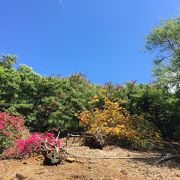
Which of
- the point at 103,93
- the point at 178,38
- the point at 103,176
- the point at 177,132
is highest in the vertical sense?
the point at 178,38

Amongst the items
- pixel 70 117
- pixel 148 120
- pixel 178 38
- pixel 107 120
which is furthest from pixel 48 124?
pixel 178 38

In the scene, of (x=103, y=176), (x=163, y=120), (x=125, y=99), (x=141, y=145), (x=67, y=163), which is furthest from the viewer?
(x=125, y=99)

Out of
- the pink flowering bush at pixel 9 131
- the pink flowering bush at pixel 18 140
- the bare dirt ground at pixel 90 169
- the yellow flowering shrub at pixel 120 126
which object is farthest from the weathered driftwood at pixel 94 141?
the pink flowering bush at pixel 9 131

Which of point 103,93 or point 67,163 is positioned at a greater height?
point 103,93

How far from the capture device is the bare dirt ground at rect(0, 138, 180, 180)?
7.67 m

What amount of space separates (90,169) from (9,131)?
372 cm

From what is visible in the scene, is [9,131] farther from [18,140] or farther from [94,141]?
[94,141]

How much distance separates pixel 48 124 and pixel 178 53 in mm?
6000

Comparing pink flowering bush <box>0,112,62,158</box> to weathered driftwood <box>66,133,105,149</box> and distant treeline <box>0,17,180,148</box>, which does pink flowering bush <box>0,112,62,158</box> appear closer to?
weathered driftwood <box>66,133,105,149</box>

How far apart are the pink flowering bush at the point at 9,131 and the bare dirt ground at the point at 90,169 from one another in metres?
1.15

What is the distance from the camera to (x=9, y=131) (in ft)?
35.4

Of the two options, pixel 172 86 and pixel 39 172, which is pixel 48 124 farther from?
pixel 39 172

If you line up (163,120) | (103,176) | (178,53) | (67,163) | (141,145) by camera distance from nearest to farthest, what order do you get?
1. (103,176)
2. (67,163)
3. (141,145)
4. (178,53)
5. (163,120)

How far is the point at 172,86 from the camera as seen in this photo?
44.4ft
